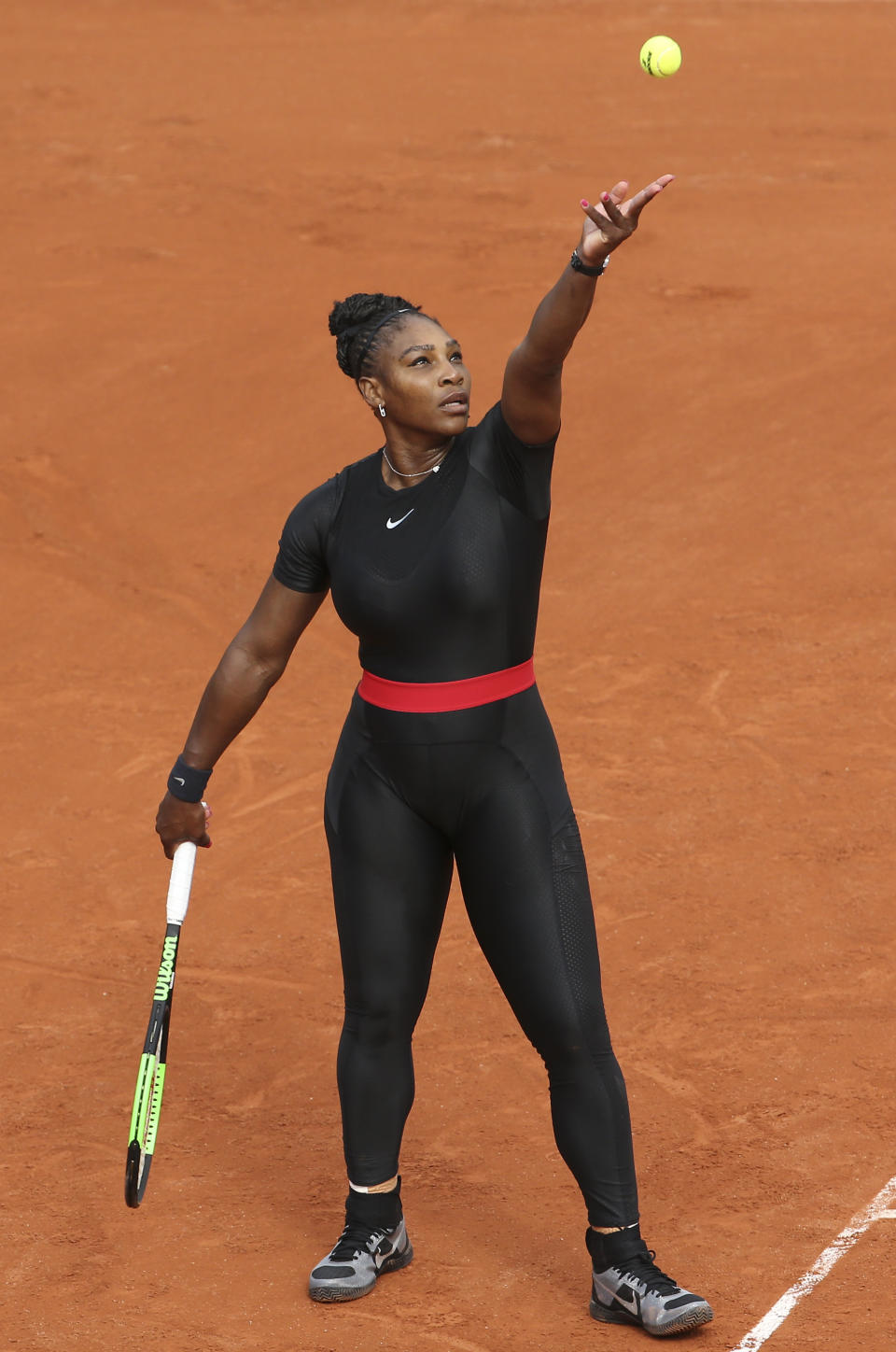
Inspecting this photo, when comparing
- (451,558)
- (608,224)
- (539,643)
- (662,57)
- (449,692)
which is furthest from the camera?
(539,643)

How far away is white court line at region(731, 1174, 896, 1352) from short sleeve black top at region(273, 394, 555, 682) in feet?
6.00

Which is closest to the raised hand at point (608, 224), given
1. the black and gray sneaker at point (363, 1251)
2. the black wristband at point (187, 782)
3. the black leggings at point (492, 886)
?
the black leggings at point (492, 886)

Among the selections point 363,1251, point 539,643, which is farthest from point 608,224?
point 539,643

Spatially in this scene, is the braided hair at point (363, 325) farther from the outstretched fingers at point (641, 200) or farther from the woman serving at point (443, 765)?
the outstretched fingers at point (641, 200)

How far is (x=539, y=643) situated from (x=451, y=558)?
633cm

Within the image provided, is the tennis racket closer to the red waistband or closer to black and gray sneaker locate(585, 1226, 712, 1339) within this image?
the red waistband

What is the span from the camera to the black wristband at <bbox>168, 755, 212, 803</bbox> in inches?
192

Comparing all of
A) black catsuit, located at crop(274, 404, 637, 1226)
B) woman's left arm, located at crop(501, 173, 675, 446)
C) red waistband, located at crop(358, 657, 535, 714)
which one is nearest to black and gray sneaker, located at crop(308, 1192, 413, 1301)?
black catsuit, located at crop(274, 404, 637, 1226)

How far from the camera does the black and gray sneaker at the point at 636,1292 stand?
4.46 metres

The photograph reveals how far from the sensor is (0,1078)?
623 centimetres

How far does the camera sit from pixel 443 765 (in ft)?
14.9

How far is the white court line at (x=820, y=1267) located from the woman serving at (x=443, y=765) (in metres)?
0.21

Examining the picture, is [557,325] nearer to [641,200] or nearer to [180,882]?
[641,200]

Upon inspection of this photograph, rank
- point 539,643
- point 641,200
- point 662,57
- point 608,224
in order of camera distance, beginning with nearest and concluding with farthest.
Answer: point 641,200, point 608,224, point 662,57, point 539,643
